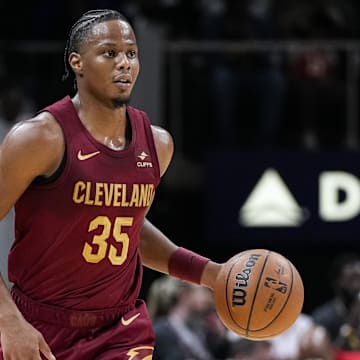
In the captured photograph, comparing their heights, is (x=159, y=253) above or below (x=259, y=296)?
above

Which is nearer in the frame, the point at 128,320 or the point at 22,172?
the point at 22,172

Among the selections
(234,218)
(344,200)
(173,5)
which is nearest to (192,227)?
(234,218)

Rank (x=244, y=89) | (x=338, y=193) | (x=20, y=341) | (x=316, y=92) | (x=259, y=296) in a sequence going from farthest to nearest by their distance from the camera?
(x=316, y=92), (x=244, y=89), (x=338, y=193), (x=259, y=296), (x=20, y=341)

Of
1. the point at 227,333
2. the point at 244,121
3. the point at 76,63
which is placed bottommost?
the point at 227,333

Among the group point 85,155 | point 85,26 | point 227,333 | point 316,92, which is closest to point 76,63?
point 85,26

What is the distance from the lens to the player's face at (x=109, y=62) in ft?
14.2

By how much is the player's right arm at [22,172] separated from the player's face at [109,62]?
0.24 meters

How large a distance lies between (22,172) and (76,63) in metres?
0.55

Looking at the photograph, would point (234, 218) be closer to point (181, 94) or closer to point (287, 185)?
point (287, 185)

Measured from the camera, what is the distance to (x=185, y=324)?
7633mm

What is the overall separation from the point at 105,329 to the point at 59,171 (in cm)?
67

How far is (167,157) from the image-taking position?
4754 mm

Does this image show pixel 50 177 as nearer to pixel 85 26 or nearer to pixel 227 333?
pixel 85 26

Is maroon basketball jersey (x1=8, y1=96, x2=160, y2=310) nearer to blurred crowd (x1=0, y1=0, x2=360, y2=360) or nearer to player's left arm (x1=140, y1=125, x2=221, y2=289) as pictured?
player's left arm (x1=140, y1=125, x2=221, y2=289)
